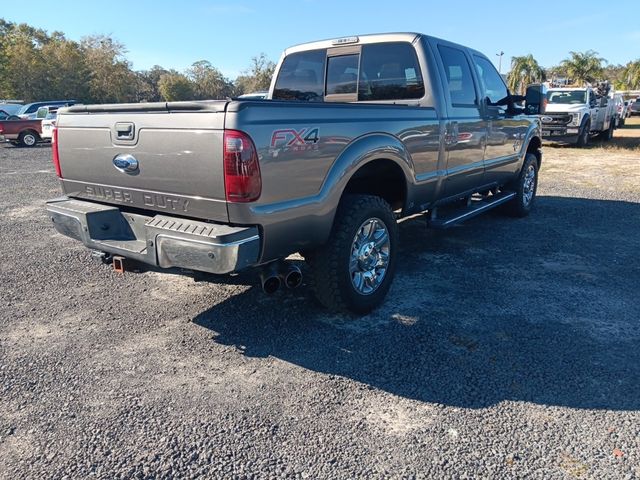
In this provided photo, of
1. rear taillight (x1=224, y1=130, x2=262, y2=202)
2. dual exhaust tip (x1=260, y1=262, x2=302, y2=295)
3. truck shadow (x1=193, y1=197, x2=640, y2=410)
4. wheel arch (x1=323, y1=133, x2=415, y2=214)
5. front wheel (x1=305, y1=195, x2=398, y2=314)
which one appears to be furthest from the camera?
front wheel (x1=305, y1=195, x2=398, y2=314)

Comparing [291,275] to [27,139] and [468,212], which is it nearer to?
[468,212]

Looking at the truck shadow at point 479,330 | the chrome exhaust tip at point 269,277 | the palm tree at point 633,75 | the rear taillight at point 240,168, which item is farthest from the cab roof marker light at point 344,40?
the palm tree at point 633,75

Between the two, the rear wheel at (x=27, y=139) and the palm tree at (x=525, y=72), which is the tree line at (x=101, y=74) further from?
the rear wheel at (x=27, y=139)

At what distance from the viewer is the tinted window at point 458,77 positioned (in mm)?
4684

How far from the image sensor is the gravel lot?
235 centimetres

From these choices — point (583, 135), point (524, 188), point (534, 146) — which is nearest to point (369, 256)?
point (524, 188)

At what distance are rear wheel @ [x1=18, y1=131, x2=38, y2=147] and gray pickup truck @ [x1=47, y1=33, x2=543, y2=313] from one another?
61.4 feet

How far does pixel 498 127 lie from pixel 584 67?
51945mm

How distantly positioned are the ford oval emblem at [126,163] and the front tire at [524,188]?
17.6ft

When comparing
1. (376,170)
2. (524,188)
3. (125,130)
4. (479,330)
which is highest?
(125,130)

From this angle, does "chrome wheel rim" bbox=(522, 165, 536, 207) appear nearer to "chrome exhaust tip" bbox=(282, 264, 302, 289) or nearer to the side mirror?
the side mirror

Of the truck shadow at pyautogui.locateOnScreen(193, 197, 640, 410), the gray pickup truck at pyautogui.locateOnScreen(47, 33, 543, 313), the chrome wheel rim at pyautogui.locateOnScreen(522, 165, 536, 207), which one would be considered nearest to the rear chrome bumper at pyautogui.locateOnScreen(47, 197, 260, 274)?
the gray pickup truck at pyautogui.locateOnScreen(47, 33, 543, 313)

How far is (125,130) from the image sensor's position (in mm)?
3105

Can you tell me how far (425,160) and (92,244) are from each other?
2.77 m
